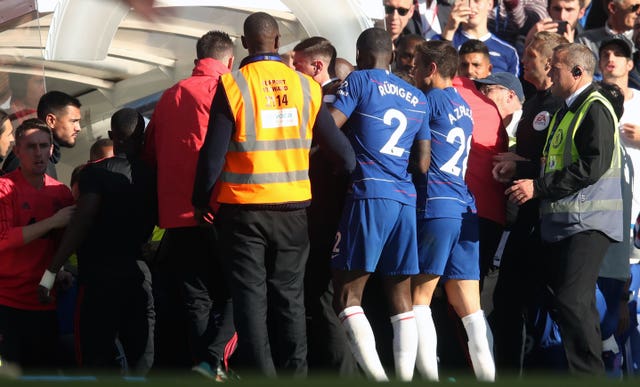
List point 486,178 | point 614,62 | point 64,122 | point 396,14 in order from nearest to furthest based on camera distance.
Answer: point 486,178 < point 64,122 < point 614,62 < point 396,14

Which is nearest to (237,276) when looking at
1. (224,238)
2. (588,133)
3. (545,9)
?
(224,238)

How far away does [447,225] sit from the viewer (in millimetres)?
6570

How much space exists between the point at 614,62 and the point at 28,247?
14.5 feet

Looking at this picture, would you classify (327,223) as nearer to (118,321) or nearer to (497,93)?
(118,321)

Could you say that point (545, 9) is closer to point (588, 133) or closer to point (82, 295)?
point (588, 133)

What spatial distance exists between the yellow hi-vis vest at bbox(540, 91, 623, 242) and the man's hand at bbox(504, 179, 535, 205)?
15 cm

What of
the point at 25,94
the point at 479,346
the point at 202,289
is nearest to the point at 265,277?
the point at 202,289

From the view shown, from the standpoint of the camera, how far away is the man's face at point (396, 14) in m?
9.98

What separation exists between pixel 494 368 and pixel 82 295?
2462mm

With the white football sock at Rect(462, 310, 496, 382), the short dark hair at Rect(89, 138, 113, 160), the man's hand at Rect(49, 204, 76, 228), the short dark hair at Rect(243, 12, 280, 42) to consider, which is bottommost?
the white football sock at Rect(462, 310, 496, 382)

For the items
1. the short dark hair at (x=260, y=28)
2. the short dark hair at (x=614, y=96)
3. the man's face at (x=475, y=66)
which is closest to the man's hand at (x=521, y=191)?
the short dark hair at (x=614, y=96)

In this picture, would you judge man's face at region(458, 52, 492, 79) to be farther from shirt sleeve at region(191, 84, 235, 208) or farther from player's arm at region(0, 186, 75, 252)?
player's arm at region(0, 186, 75, 252)

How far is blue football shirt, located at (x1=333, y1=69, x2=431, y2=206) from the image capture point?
6324mm

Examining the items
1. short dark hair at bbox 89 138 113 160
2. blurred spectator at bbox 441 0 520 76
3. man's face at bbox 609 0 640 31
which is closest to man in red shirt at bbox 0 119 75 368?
short dark hair at bbox 89 138 113 160
